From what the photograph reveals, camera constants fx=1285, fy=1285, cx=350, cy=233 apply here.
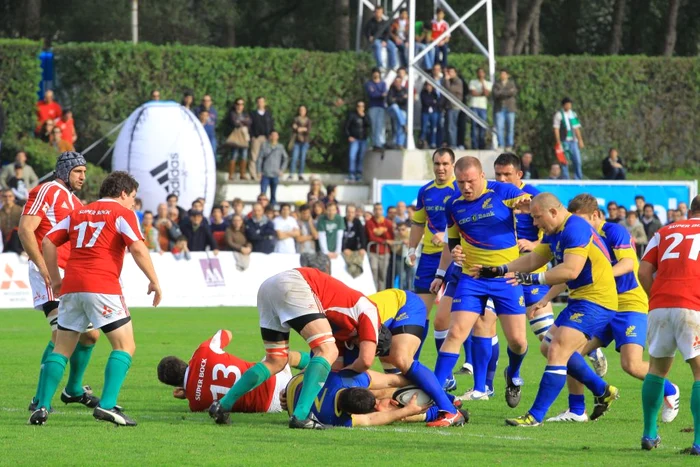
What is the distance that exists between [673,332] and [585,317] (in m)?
1.58

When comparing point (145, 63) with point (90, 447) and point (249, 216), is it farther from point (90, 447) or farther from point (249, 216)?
point (90, 447)

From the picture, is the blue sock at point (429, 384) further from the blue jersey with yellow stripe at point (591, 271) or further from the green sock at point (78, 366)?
the green sock at point (78, 366)

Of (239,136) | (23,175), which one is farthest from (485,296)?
(239,136)

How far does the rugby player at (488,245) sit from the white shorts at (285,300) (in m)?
2.06

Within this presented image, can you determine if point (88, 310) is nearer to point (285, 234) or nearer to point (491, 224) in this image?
point (491, 224)

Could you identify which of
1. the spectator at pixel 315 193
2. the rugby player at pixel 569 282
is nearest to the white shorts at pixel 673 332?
the rugby player at pixel 569 282

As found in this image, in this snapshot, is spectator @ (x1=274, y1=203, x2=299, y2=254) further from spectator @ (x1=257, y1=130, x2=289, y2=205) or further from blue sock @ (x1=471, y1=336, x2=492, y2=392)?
blue sock @ (x1=471, y1=336, x2=492, y2=392)

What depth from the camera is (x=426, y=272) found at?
13.9 meters

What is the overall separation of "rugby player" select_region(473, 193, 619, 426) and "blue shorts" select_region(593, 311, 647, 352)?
1.98ft

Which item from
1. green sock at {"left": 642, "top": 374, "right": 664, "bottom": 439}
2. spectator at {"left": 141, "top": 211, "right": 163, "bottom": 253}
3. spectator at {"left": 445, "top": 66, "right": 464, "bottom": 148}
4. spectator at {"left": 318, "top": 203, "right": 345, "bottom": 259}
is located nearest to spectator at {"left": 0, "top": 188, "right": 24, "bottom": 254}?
spectator at {"left": 141, "top": 211, "right": 163, "bottom": 253}

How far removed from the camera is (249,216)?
25.5 meters

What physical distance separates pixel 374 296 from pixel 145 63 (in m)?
23.0

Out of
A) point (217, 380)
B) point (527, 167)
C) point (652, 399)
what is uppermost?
point (527, 167)

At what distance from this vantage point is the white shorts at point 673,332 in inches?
352
